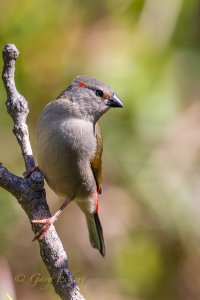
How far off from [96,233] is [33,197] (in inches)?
72.6

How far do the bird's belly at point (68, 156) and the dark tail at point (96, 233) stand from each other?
1.72 feet

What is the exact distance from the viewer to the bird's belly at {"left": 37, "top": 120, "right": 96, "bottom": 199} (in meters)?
4.00

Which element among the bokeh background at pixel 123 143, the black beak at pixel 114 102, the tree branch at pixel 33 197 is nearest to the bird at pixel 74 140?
the black beak at pixel 114 102

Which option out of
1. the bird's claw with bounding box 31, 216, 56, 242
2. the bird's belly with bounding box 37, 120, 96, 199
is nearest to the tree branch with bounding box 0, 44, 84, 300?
the bird's claw with bounding box 31, 216, 56, 242

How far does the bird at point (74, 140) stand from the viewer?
4.02 meters

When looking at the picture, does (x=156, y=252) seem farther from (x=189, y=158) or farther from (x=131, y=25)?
(x=131, y=25)

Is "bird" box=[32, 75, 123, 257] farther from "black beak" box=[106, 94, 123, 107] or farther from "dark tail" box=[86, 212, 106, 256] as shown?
"dark tail" box=[86, 212, 106, 256]

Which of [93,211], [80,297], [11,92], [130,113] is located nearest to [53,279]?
[80,297]

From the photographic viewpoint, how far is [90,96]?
14.1ft

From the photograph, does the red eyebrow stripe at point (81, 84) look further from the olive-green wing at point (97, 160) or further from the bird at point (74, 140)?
the olive-green wing at point (97, 160)

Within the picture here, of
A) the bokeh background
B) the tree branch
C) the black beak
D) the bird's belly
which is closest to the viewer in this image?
the tree branch

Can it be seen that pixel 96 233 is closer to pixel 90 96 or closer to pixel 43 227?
pixel 90 96

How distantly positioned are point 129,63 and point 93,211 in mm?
1405

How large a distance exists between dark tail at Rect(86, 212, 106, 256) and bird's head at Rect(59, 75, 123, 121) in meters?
0.85
